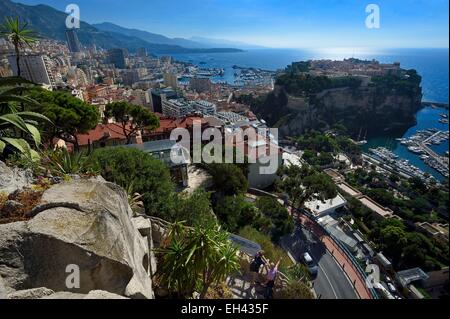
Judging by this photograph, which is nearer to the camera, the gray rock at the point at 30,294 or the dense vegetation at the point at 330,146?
the gray rock at the point at 30,294

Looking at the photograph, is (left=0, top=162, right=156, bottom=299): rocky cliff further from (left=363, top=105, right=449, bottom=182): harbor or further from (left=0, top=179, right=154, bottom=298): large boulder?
(left=363, top=105, right=449, bottom=182): harbor

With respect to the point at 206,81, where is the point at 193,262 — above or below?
below

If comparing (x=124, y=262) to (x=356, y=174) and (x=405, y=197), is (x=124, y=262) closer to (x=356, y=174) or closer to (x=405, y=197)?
(x=405, y=197)

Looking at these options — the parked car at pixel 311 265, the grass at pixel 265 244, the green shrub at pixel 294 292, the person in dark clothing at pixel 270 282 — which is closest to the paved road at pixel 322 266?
the parked car at pixel 311 265

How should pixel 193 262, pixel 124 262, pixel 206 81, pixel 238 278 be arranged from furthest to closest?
pixel 206 81 → pixel 238 278 → pixel 193 262 → pixel 124 262

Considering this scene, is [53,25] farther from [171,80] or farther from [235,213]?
[235,213]

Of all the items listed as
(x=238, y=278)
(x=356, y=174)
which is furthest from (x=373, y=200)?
(x=238, y=278)

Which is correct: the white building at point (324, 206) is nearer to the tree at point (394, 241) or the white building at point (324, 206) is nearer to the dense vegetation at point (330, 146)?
the tree at point (394, 241)
